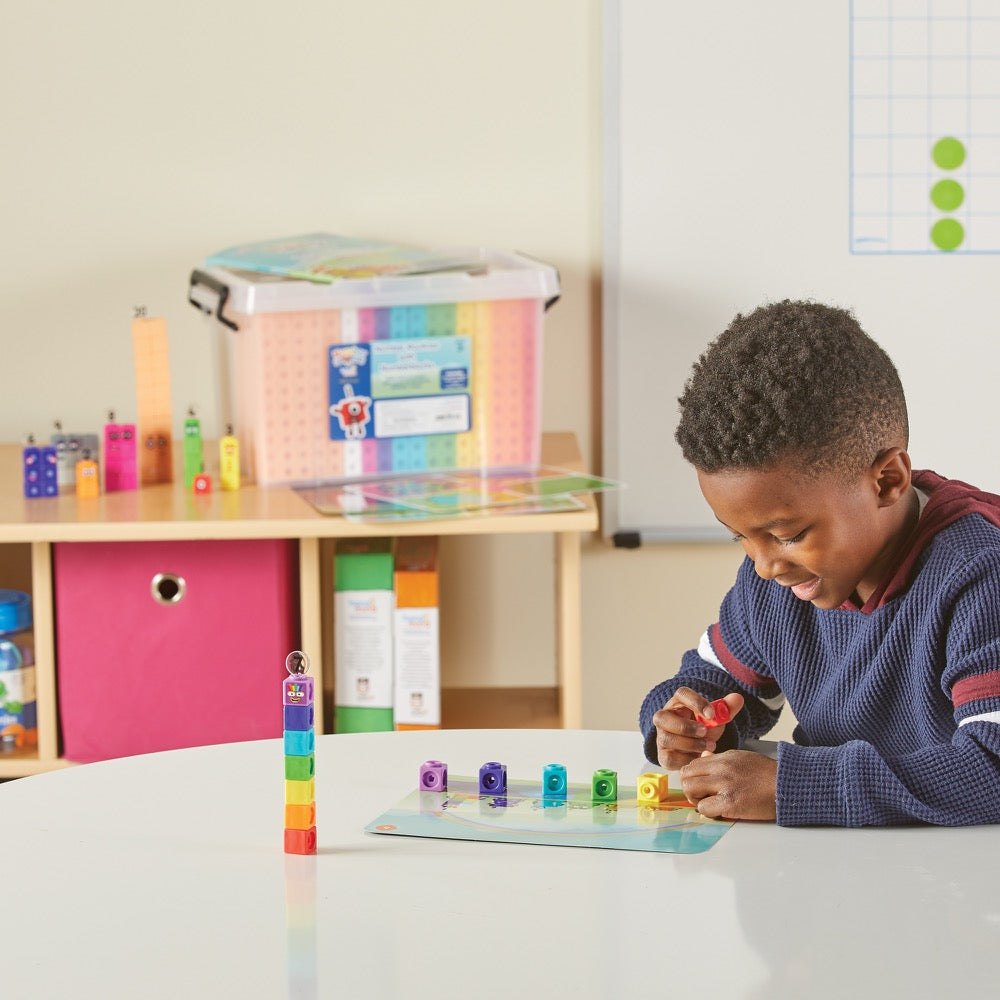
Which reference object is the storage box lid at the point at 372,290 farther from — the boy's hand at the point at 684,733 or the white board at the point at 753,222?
the boy's hand at the point at 684,733

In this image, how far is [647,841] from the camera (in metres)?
1.02

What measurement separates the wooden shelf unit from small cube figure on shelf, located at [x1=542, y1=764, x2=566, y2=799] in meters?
0.63

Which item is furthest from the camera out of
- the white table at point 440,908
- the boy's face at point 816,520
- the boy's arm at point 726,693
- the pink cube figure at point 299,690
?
the boy's arm at point 726,693

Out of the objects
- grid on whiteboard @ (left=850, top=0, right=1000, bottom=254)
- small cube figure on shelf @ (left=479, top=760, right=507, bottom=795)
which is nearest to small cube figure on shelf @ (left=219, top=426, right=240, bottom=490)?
small cube figure on shelf @ (left=479, top=760, right=507, bottom=795)

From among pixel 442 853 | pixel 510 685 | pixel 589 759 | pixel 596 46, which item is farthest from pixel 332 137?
pixel 442 853

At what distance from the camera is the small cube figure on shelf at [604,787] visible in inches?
43.7

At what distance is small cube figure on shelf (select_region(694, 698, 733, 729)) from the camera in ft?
3.93

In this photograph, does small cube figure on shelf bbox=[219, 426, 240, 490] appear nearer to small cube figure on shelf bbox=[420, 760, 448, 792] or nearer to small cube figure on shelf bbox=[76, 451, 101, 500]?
small cube figure on shelf bbox=[76, 451, 101, 500]

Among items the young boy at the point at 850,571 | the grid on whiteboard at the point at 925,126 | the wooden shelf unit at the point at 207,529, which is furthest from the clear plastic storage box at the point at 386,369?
the young boy at the point at 850,571

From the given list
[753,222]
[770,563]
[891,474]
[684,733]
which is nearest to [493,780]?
[684,733]

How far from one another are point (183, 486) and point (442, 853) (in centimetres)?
112

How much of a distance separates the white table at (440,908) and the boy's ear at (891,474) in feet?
0.86

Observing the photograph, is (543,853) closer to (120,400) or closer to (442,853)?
(442,853)

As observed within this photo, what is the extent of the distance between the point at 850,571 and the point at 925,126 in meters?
1.35
